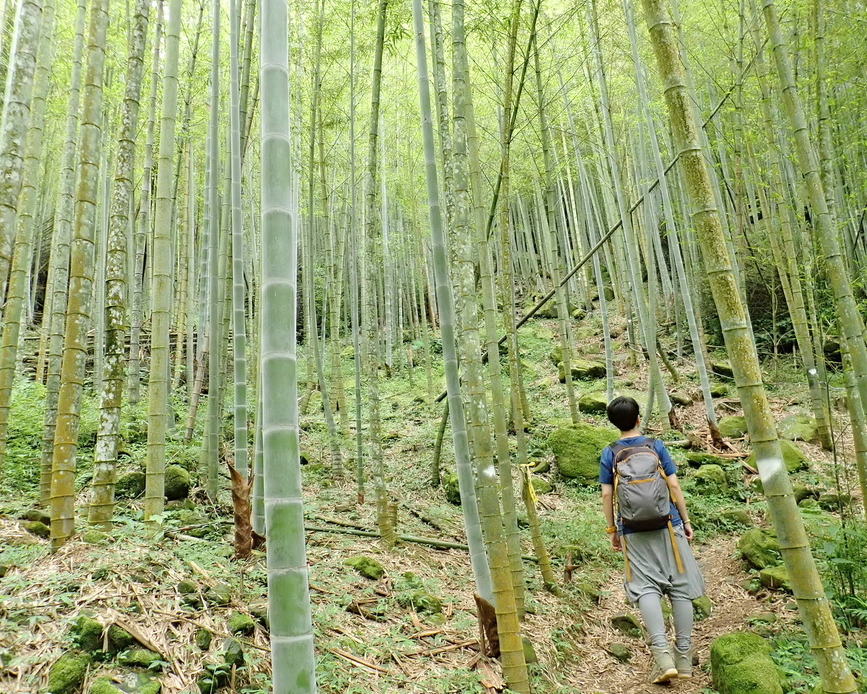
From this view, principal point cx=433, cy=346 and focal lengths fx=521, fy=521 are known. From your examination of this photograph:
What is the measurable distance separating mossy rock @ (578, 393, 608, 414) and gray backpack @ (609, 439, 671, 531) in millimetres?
5369

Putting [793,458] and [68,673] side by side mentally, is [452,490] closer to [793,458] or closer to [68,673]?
[793,458]

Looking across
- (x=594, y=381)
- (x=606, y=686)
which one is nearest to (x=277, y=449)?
(x=606, y=686)

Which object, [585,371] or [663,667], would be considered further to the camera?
[585,371]

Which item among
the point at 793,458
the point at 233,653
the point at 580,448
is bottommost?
the point at 233,653

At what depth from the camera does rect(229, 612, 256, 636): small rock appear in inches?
84.8

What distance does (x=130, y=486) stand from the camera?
3.99 m

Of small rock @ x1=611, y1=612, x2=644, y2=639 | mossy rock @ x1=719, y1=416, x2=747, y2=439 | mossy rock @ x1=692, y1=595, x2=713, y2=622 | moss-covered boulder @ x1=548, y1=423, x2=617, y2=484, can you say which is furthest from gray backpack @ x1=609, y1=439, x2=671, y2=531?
mossy rock @ x1=719, y1=416, x2=747, y2=439

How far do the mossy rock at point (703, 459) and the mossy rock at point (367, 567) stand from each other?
398 centimetres

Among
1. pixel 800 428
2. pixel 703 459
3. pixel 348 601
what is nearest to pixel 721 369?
pixel 800 428

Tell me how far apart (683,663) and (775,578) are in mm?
1132

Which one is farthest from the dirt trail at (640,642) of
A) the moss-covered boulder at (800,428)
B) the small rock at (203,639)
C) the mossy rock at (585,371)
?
the mossy rock at (585,371)

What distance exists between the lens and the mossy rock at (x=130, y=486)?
155 inches

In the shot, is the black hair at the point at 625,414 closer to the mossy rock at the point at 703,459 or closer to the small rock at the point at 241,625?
the small rock at the point at 241,625

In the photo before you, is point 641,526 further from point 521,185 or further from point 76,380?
point 521,185
